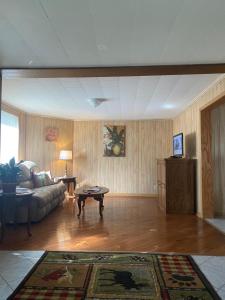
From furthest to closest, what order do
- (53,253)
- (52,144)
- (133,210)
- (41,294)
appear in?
(52,144) < (133,210) < (53,253) < (41,294)

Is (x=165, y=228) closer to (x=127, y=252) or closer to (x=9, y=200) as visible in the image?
(x=127, y=252)

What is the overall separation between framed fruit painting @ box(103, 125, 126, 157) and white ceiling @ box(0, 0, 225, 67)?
473 centimetres

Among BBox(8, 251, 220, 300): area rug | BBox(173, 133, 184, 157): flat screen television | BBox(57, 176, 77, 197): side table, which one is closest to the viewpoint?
BBox(8, 251, 220, 300): area rug

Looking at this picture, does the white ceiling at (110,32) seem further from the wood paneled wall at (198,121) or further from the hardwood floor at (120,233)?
the hardwood floor at (120,233)

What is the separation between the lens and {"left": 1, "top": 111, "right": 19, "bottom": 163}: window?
5496 mm

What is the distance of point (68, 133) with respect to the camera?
7.45 m

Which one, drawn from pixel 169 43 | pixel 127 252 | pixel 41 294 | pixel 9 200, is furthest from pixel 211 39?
pixel 9 200

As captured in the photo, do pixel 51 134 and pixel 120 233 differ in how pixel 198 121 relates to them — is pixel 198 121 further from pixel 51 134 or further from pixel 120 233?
pixel 51 134

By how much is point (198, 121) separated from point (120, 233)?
2.73m

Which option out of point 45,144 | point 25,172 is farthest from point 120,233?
point 45,144

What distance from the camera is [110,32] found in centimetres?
211

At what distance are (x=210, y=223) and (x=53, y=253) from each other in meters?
2.79

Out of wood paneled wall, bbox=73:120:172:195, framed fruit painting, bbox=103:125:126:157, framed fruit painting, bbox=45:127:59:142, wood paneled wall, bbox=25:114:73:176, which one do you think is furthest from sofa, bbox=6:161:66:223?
framed fruit painting, bbox=103:125:126:157

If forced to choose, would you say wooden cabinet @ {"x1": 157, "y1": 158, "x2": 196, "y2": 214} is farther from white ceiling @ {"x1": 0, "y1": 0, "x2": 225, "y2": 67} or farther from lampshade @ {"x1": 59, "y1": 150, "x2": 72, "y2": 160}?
lampshade @ {"x1": 59, "y1": 150, "x2": 72, "y2": 160}
